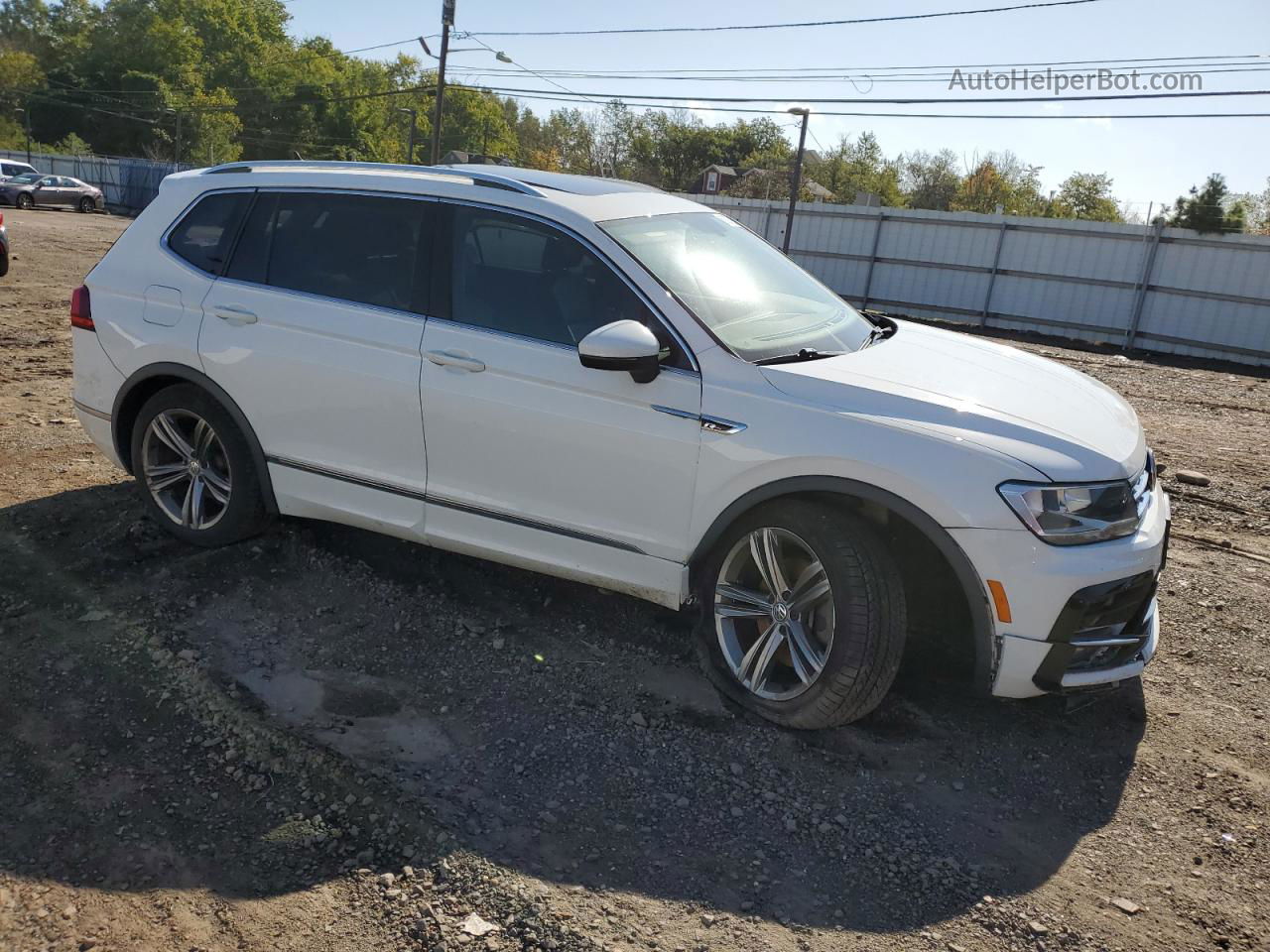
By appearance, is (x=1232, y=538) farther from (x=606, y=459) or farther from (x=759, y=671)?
(x=606, y=459)

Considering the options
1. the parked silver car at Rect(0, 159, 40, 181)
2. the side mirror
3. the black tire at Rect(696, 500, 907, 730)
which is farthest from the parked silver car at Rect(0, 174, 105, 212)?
the black tire at Rect(696, 500, 907, 730)

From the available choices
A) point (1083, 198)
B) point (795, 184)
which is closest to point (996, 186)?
→ point (1083, 198)

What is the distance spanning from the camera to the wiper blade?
146 inches

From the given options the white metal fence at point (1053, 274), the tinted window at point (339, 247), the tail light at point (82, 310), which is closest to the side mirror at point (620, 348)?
the tinted window at point (339, 247)

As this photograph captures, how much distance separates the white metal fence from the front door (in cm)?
1781

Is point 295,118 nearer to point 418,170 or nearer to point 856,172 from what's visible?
point 856,172

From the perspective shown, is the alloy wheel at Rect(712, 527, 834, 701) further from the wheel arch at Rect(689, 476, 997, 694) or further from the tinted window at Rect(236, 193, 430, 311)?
the tinted window at Rect(236, 193, 430, 311)

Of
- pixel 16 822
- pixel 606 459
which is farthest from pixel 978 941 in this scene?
pixel 16 822

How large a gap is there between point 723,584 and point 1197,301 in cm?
1835

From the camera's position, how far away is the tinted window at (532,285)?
3.88 m

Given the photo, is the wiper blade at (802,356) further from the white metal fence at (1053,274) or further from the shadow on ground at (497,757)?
the white metal fence at (1053,274)

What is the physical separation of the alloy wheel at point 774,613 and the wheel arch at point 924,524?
14cm

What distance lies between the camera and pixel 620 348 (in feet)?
11.5

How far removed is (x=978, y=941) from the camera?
2725 mm
